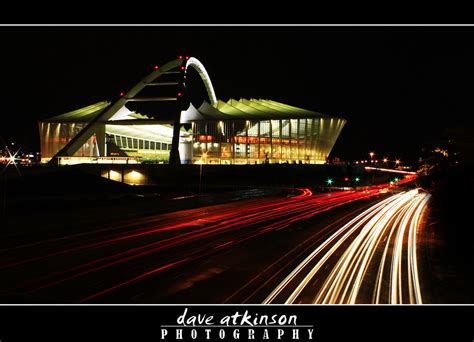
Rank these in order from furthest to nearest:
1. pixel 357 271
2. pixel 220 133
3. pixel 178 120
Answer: pixel 220 133 < pixel 178 120 < pixel 357 271

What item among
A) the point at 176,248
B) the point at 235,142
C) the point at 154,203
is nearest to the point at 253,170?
the point at 235,142

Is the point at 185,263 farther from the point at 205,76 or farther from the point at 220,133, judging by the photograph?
the point at 205,76

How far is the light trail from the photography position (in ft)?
25.8

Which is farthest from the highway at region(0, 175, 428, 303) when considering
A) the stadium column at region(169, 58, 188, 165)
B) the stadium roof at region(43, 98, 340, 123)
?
the stadium roof at region(43, 98, 340, 123)

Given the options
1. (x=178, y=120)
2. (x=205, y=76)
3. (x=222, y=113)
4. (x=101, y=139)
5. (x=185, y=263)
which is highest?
(x=205, y=76)

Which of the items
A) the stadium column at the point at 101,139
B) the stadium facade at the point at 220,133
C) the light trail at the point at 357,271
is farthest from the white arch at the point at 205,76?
the light trail at the point at 357,271

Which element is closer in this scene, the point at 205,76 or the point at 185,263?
the point at 185,263

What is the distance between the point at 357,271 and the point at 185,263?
3.94 meters

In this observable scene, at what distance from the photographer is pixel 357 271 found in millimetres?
9789

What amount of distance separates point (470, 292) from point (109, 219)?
14820 mm

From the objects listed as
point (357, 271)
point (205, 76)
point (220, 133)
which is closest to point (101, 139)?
point (220, 133)

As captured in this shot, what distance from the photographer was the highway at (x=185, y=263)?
8.05 m

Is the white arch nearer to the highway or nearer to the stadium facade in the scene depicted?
the stadium facade

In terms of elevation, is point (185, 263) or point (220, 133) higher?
point (220, 133)
